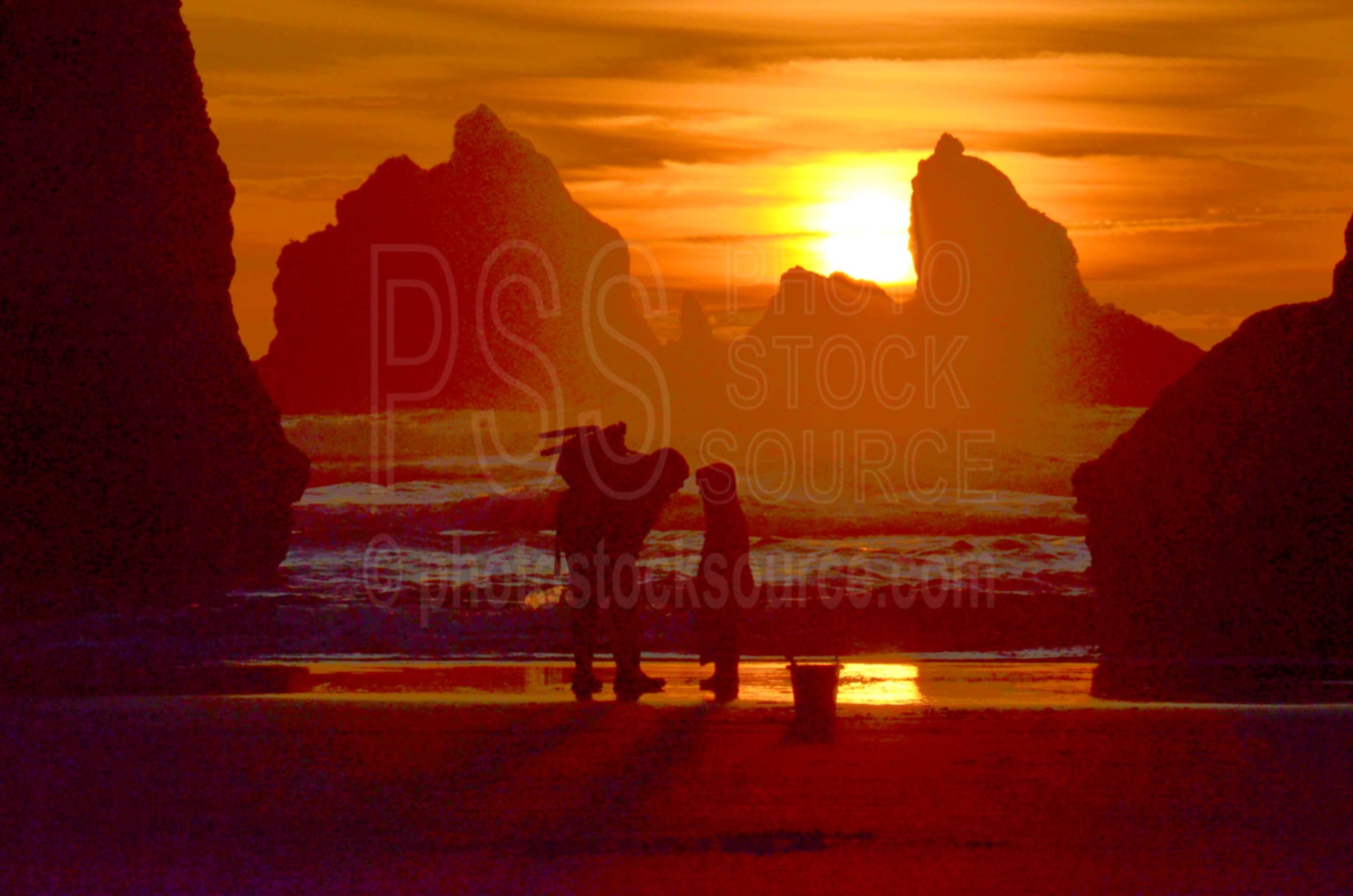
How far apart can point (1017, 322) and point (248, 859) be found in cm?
8127

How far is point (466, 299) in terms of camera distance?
86.9m

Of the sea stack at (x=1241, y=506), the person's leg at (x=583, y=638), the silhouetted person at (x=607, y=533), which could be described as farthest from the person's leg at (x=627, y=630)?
the sea stack at (x=1241, y=506)

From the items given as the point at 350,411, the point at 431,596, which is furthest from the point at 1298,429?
the point at 350,411

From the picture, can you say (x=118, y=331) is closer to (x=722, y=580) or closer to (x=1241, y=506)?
(x=722, y=580)

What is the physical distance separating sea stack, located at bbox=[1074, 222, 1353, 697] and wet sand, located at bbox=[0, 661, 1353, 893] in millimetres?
7219

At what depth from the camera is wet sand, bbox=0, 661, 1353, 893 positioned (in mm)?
5965

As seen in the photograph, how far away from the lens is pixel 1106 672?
558 inches

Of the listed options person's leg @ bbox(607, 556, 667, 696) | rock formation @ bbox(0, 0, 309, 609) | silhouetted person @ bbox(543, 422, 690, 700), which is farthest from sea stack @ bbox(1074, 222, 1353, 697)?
rock formation @ bbox(0, 0, 309, 609)

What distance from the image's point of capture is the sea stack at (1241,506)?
56.4 feet

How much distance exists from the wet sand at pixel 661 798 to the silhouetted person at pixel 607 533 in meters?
0.49

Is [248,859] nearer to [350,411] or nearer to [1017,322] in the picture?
[350,411]

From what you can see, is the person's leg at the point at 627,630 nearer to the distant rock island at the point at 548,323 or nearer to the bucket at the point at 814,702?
the bucket at the point at 814,702

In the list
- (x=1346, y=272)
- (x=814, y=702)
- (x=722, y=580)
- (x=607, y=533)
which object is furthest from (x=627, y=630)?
(x=1346, y=272)

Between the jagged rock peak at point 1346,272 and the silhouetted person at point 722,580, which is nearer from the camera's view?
the silhouetted person at point 722,580
